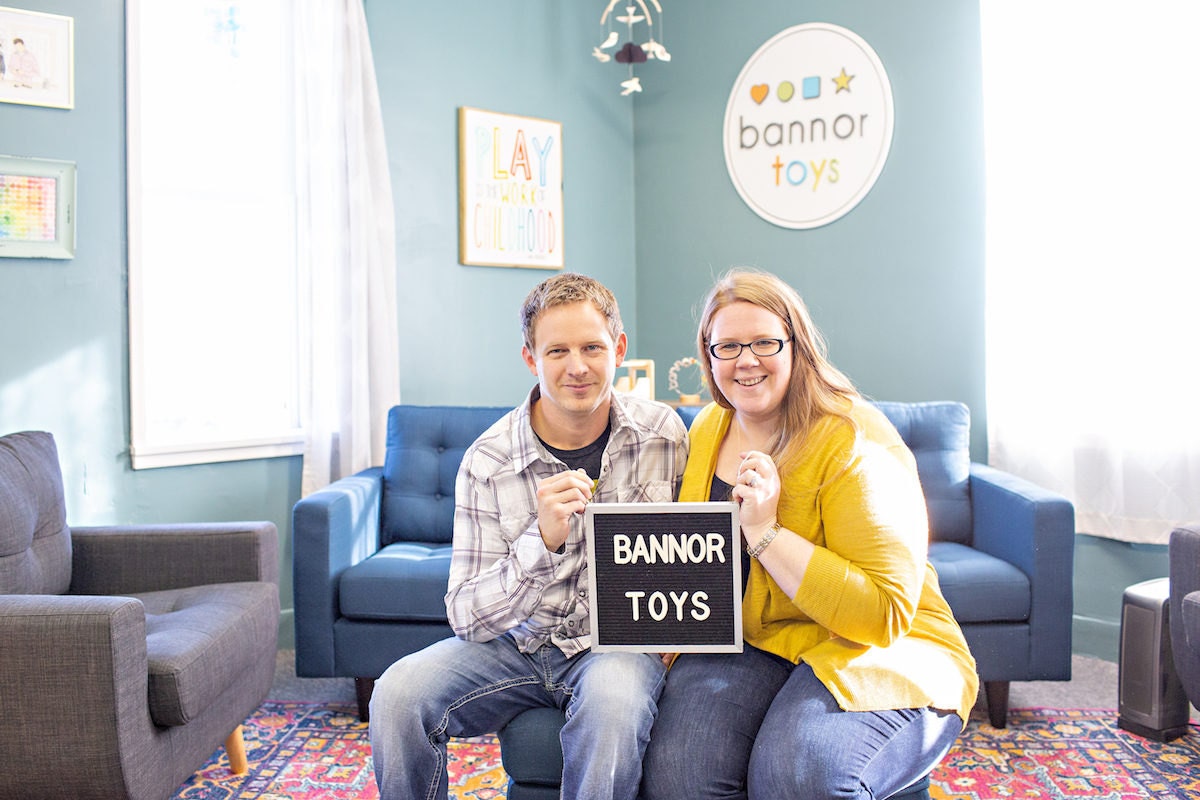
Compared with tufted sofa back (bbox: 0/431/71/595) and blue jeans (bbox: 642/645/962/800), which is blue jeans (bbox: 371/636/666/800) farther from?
tufted sofa back (bbox: 0/431/71/595)

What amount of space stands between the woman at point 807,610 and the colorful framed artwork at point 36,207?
221 cm

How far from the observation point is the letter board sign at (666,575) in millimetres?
1377

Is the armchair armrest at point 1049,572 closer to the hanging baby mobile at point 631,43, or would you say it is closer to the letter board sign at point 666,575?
the letter board sign at point 666,575

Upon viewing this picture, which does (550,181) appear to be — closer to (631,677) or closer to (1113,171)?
(1113,171)

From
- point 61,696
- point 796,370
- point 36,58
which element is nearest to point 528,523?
point 796,370

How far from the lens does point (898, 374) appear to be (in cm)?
355

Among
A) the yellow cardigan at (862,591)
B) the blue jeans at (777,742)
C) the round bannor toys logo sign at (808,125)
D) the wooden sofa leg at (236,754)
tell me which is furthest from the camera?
the round bannor toys logo sign at (808,125)

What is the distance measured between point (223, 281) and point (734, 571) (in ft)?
8.28

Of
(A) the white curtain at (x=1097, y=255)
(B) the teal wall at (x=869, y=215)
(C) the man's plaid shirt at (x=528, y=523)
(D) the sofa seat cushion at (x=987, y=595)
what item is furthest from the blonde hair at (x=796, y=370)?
(A) the white curtain at (x=1097, y=255)

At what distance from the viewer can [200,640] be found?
1918 millimetres

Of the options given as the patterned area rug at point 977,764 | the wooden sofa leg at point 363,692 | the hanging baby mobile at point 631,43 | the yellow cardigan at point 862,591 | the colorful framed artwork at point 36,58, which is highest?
the hanging baby mobile at point 631,43

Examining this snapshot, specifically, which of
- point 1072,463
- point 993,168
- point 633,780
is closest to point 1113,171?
point 993,168

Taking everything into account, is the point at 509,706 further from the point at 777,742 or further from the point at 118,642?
the point at 118,642

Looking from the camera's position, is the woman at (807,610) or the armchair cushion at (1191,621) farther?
the armchair cushion at (1191,621)
